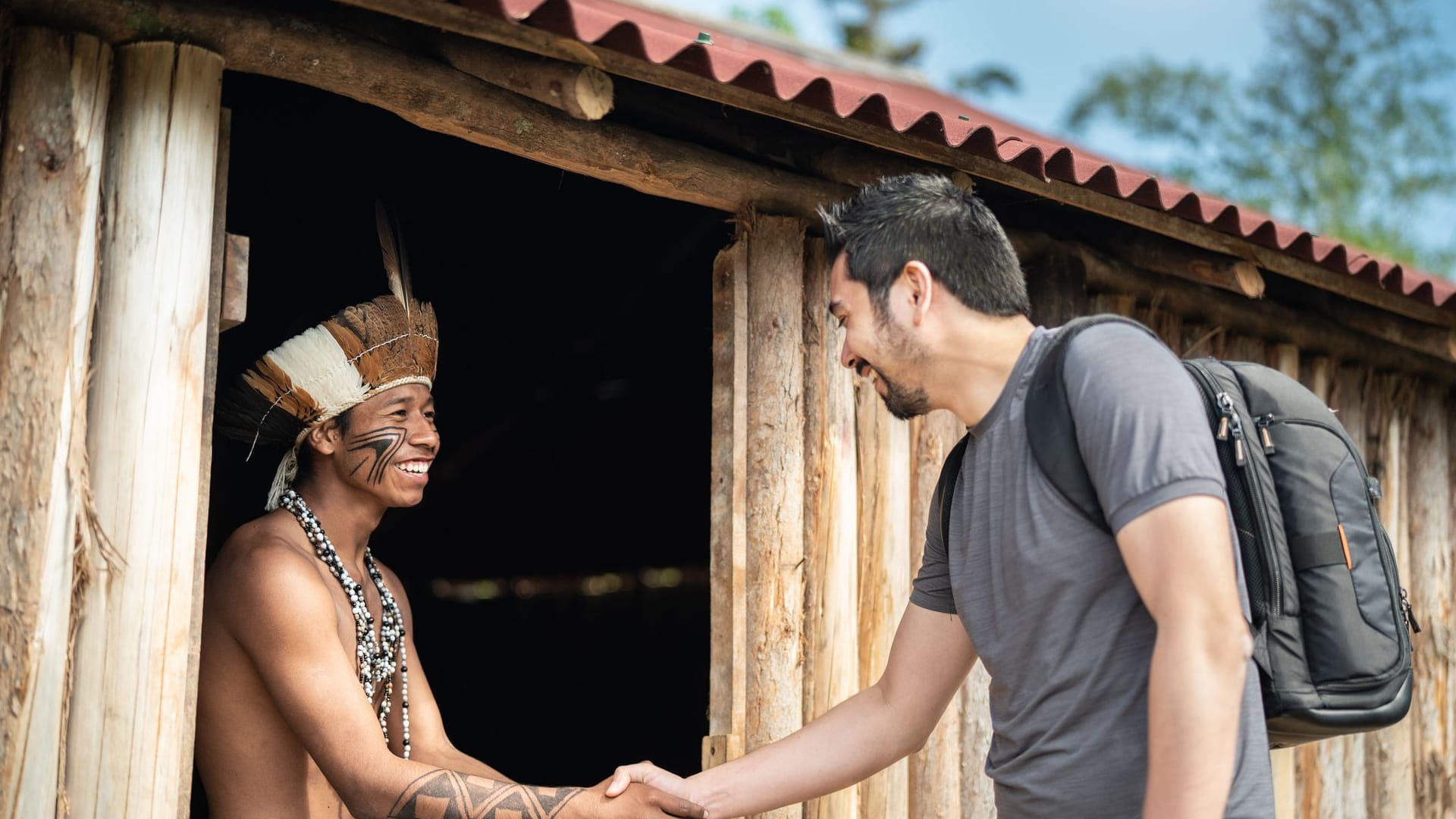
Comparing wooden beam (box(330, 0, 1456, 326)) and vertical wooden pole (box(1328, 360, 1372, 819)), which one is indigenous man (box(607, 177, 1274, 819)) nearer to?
wooden beam (box(330, 0, 1456, 326))

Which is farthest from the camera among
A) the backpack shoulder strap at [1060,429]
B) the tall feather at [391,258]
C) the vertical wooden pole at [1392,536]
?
the vertical wooden pole at [1392,536]

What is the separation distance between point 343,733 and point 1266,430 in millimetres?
2269

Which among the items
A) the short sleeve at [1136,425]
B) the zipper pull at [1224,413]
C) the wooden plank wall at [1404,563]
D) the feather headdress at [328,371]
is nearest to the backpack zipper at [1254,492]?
the zipper pull at [1224,413]

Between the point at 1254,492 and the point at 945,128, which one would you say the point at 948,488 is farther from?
the point at 945,128

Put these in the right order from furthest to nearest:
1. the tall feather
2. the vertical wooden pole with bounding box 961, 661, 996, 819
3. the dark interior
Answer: the dark interior → the vertical wooden pole with bounding box 961, 661, 996, 819 → the tall feather

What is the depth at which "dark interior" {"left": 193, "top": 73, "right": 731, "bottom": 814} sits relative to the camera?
18.2 ft

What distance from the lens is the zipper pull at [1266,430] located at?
264 centimetres

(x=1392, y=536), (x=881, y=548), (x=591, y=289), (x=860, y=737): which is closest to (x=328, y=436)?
(x=881, y=548)

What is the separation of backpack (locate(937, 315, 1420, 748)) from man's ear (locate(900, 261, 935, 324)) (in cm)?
28

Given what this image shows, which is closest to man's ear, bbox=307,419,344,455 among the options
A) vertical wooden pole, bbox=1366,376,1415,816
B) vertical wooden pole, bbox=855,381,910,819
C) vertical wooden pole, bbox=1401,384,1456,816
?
vertical wooden pole, bbox=855,381,910,819

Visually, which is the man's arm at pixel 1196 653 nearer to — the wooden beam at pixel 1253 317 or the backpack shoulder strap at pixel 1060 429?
the backpack shoulder strap at pixel 1060 429

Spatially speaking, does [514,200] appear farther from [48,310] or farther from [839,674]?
[48,310]

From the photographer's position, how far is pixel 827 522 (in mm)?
4172

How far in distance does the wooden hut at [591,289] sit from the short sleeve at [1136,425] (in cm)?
124
